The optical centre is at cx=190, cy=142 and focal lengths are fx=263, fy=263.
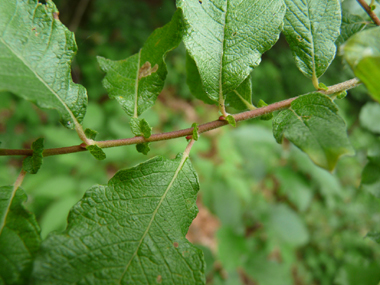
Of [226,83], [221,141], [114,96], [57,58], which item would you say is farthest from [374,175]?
[221,141]

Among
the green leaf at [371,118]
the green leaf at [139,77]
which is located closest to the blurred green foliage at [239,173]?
Answer: the green leaf at [371,118]

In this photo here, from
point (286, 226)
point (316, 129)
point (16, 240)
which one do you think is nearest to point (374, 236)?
point (316, 129)

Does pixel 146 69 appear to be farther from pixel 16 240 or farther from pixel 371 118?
pixel 371 118

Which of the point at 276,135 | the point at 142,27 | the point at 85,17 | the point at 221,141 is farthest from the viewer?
→ the point at 85,17

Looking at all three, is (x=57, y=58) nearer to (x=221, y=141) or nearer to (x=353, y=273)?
(x=353, y=273)

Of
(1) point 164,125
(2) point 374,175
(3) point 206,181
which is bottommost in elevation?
(2) point 374,175

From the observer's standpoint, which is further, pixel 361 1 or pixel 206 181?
pixel 206 181
